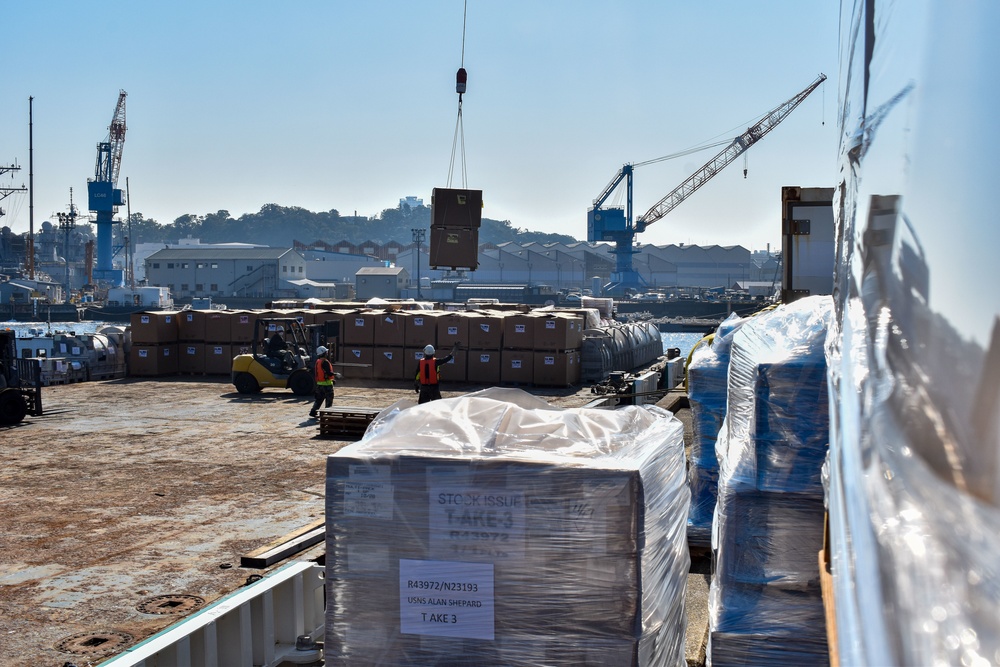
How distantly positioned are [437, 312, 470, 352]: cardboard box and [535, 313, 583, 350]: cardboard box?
1.62 m

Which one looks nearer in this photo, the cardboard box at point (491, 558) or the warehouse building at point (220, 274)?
the cardboard box at point (491, 558)

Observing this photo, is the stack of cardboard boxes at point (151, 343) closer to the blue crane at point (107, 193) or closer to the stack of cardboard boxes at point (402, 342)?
the stack of cardboard boxes at point (402, 342)

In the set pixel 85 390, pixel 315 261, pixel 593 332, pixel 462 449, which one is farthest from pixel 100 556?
pixel 315 261

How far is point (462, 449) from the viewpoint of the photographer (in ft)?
11.8

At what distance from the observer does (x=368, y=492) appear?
3.56 m

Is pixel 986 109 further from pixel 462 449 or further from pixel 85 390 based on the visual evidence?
pixel 85 390

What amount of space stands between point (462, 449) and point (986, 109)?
2.81 m

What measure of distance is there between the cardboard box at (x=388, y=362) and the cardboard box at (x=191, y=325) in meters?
4.43

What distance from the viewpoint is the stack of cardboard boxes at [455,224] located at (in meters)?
15.3

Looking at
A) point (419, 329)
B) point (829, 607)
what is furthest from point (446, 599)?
point (419, 329)

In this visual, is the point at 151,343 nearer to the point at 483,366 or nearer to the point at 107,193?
the point at 483,366

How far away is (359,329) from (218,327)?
12.0 feet

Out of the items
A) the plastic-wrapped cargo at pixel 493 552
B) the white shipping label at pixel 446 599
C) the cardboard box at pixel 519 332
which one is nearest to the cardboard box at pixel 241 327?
the cardboard box at pixel 519 332

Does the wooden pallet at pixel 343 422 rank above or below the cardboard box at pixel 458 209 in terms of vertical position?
Answer: below
